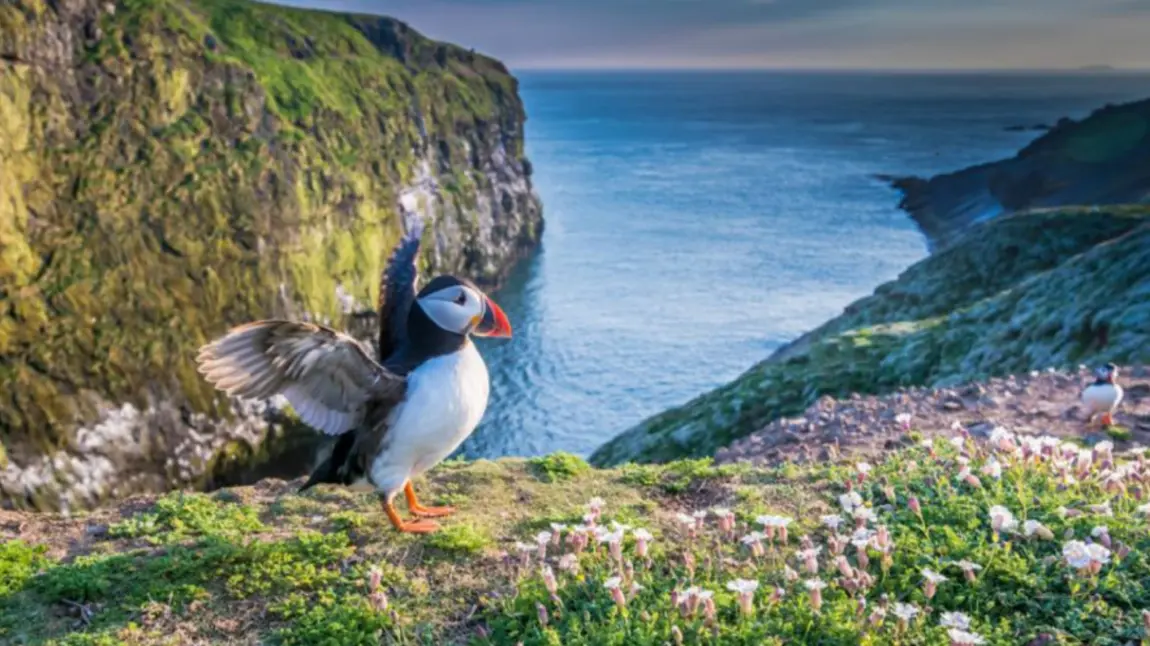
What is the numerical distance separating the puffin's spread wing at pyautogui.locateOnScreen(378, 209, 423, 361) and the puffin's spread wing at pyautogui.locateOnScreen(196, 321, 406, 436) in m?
1.37

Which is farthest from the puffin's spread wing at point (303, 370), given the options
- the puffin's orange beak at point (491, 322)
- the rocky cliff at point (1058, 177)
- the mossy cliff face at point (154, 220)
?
the rocky cliff at point (1058, 177)

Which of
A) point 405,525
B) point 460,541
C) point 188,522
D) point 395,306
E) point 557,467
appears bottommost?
point 188,522

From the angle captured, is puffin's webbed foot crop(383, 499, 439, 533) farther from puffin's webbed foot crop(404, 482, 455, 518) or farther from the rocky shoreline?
the rocky shoreline

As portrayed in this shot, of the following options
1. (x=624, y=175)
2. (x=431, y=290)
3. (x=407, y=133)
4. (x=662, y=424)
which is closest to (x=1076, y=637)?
(x=431, y=290)

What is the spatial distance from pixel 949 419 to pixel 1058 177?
96.3 meters

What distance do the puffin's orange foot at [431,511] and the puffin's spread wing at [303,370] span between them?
1.29 m

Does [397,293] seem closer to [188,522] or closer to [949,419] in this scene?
[188,522]

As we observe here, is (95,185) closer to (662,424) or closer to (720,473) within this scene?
(662,424)

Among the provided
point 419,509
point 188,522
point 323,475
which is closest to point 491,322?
point 419,509

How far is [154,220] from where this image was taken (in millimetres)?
47312

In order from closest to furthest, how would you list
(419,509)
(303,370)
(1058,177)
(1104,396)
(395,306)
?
1. (303,370)
2. (419,509)
3. (395,306)
4. (1104,396)
5. (1058,177)

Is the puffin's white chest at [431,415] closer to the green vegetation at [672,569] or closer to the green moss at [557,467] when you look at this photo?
the green vegetation at [672,569]

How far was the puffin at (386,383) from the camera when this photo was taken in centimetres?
666

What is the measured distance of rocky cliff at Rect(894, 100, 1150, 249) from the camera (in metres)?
84.1
